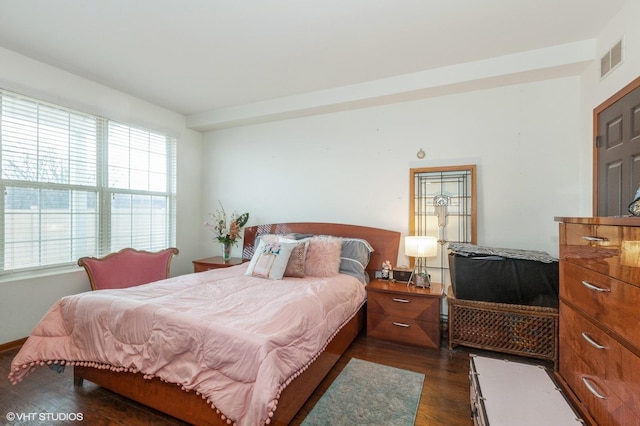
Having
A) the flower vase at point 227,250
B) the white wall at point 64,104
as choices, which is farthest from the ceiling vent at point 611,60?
the white wall at point 64,104

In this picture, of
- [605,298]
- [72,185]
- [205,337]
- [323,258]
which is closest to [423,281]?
[323,258]

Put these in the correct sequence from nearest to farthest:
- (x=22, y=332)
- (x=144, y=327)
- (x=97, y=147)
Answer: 1. (x=144, y=327)
2. (x=22, y=332)
3. (x=97, y=147)

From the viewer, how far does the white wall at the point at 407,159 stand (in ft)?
8.71

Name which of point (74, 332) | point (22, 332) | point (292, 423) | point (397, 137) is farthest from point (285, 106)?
point (22, 332)

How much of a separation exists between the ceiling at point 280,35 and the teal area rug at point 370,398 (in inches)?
105

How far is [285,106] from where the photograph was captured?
3.51 meters

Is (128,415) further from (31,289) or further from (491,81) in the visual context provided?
(491,81)

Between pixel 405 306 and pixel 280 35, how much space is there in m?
2.56

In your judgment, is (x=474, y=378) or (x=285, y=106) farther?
(x=285, y=106)

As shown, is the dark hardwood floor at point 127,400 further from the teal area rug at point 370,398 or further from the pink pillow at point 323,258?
the pink pillow at point 323,258

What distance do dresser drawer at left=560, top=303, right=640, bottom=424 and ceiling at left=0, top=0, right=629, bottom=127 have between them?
2049 mm

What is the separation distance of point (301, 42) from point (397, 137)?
146 centimetres

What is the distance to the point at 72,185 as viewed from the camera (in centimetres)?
297

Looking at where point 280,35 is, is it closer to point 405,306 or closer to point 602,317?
point 405,306
